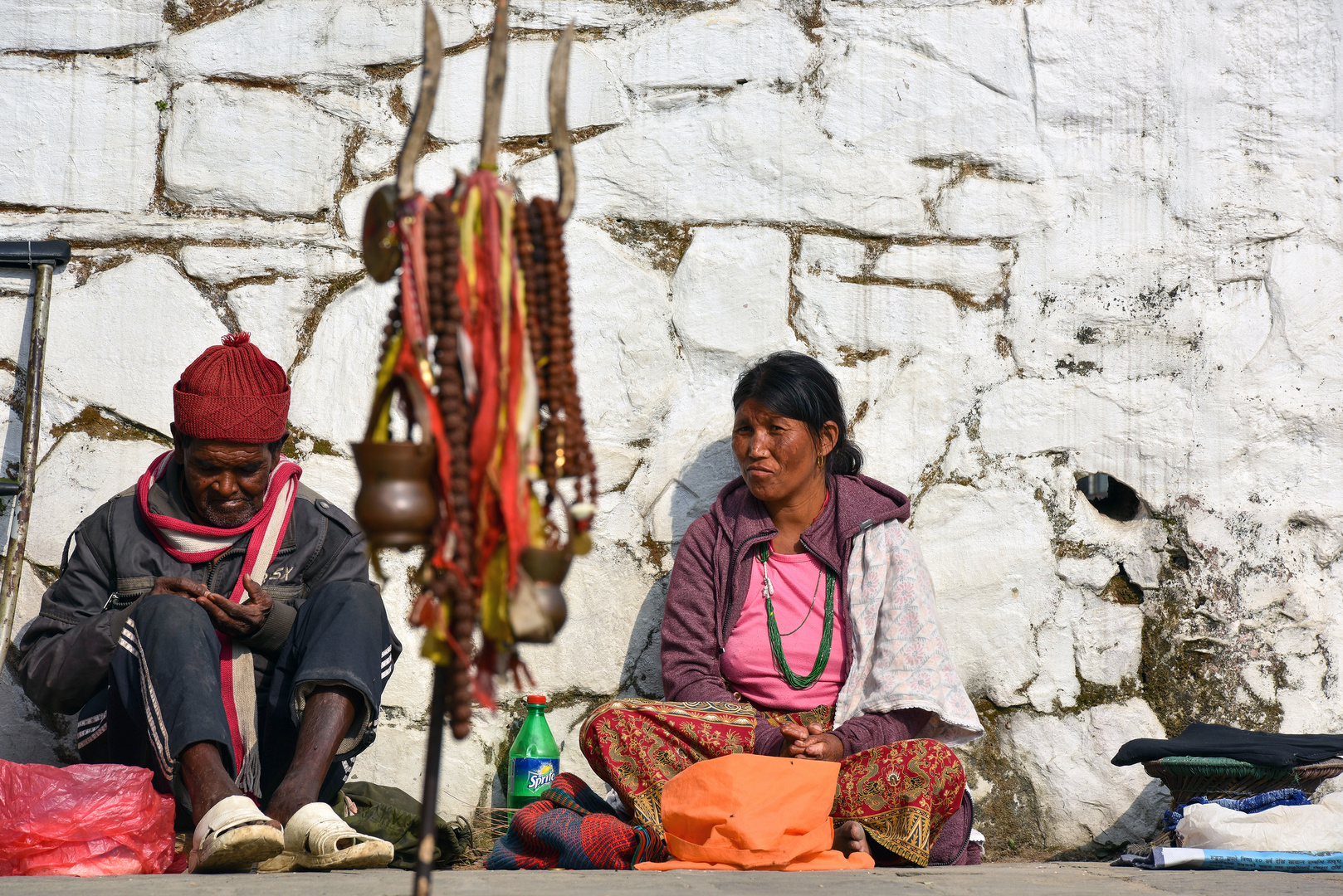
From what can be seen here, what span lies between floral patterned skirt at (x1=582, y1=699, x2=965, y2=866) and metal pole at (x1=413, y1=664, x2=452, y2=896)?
130 centimetres

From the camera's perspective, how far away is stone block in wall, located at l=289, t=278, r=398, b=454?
10.8ft

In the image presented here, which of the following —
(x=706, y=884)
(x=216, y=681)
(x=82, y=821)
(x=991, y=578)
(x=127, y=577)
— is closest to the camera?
(x=706, y=884)

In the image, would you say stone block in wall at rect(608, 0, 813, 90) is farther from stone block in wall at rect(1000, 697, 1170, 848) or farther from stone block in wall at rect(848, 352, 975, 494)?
stone block in wall at rect(1000, 697, 1170, 848)

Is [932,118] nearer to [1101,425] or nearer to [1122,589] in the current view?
[1101,425]

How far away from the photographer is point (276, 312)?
3.32 m

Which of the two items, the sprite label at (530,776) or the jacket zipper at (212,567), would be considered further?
the sprite label at (530,776)

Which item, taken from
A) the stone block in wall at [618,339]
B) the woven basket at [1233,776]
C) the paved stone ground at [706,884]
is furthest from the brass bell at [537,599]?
the woven basket at [1233,776]

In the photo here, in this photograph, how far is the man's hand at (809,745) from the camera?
8.90 feet

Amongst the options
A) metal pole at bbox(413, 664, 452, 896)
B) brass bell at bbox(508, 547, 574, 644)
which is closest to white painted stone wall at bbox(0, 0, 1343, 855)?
metal pole at bbox(413, 664, 452, 896)

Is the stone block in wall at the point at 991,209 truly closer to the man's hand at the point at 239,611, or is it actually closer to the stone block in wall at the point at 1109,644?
the stone block in wall at the point at 1109,644

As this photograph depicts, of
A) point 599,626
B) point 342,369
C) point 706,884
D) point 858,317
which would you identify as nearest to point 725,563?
point 599,626

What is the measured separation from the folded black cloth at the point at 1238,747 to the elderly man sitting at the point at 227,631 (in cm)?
190

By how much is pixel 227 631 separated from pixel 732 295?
170cm

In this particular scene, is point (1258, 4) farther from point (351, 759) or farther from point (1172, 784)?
point (351, 759)
